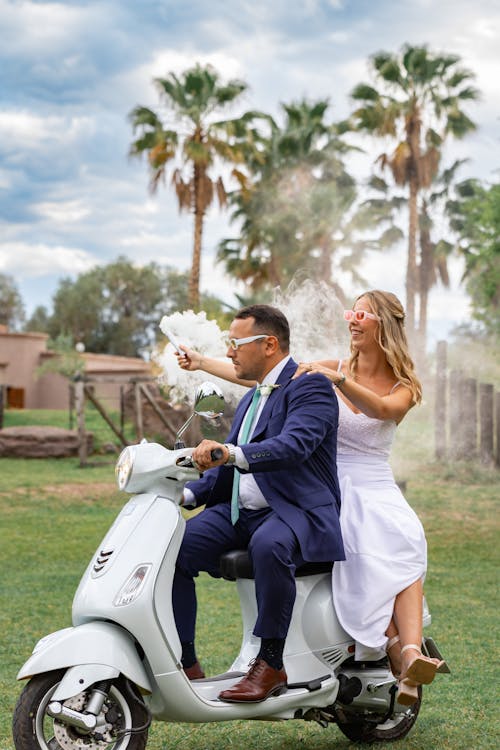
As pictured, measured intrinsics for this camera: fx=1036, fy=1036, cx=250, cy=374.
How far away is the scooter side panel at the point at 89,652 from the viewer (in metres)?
3.26

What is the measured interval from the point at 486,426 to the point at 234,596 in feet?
32.3

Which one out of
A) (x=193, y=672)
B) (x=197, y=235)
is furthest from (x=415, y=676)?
(x=197, y=235)

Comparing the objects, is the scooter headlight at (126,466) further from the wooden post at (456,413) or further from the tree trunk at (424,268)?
the tree trunk at (424,268)

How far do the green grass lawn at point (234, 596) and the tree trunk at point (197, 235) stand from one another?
1057cm

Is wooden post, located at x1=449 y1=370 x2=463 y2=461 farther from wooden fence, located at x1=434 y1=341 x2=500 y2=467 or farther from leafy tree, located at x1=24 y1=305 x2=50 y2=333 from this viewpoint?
leafy tree, located at x1=24 y1=305 x2=50 y2=333

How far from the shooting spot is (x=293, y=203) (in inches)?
1275

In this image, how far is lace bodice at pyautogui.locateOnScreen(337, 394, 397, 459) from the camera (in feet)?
13.8

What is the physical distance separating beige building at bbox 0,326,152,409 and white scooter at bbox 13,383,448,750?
120ft

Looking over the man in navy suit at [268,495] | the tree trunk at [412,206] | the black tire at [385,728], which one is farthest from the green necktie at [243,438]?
the tree trunk at [412,206]

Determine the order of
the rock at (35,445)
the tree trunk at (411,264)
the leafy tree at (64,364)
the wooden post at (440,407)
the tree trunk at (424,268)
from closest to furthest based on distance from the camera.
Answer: the wooden post at (440,407) → the rock at (35,445) → the tree trunk at (411,264) → the tree trunk at (424,268) → the leafy tree at (64,364)

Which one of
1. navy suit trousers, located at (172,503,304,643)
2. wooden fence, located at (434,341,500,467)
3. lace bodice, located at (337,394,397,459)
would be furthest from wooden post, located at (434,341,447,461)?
navy suit trousers, located at (172,503,304,643)

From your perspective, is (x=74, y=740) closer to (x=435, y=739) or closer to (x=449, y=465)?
(x=435, y=739)

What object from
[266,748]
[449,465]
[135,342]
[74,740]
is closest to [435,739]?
[266,748]

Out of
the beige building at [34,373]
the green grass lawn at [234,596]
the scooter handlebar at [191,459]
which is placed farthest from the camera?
the beige building at [34,373]
